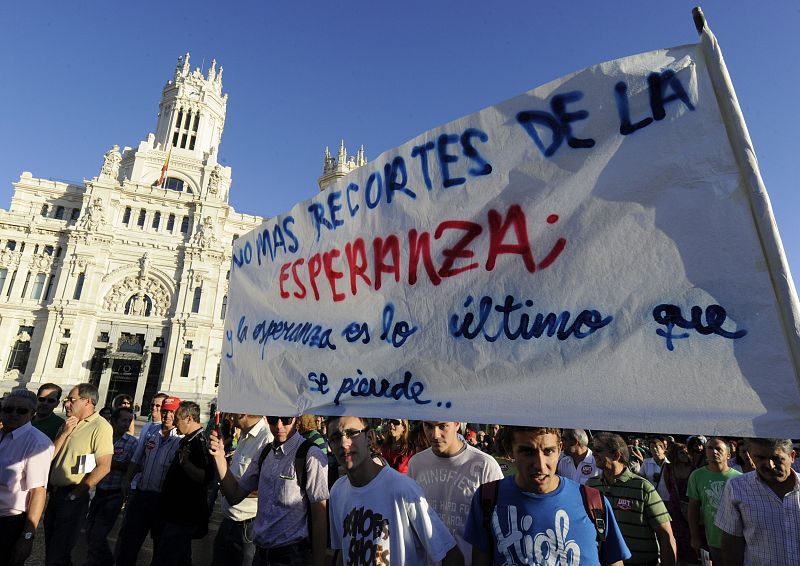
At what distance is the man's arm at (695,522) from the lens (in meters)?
4.47

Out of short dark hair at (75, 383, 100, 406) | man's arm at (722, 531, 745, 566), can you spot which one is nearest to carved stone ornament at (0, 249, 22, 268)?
short dark hair at (75, 383, 100, 406)

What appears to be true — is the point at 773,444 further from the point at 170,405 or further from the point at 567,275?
the point at 170,405

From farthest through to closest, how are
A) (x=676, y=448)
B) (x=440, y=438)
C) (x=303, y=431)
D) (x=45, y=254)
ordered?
(x=45, y=254) → (x=676, y=448) → (x=303, y=431) → (x=440, y=438)

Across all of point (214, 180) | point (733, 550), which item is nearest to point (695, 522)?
point (733, 550)

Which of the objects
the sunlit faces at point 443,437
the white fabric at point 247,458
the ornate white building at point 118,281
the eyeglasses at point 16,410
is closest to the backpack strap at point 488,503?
the sunlit faces at point 443,437

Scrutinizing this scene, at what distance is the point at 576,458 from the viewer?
5625mm

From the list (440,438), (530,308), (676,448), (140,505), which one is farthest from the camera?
(676,448)

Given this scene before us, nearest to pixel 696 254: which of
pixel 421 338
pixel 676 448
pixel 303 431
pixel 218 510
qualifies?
pixel 421 338

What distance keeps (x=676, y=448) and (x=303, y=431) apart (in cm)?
463

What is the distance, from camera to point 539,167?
2088 millimetres

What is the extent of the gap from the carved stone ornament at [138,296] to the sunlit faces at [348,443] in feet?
128

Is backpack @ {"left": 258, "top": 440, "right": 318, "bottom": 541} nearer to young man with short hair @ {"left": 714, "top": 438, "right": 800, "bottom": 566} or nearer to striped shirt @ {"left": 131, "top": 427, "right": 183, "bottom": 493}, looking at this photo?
striped shirt @ {"left": 131, "top": 427, "right": 183, "bottom": 493}

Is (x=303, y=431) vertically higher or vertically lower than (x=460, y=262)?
lower

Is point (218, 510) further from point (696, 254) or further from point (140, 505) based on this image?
point (696, 254)
